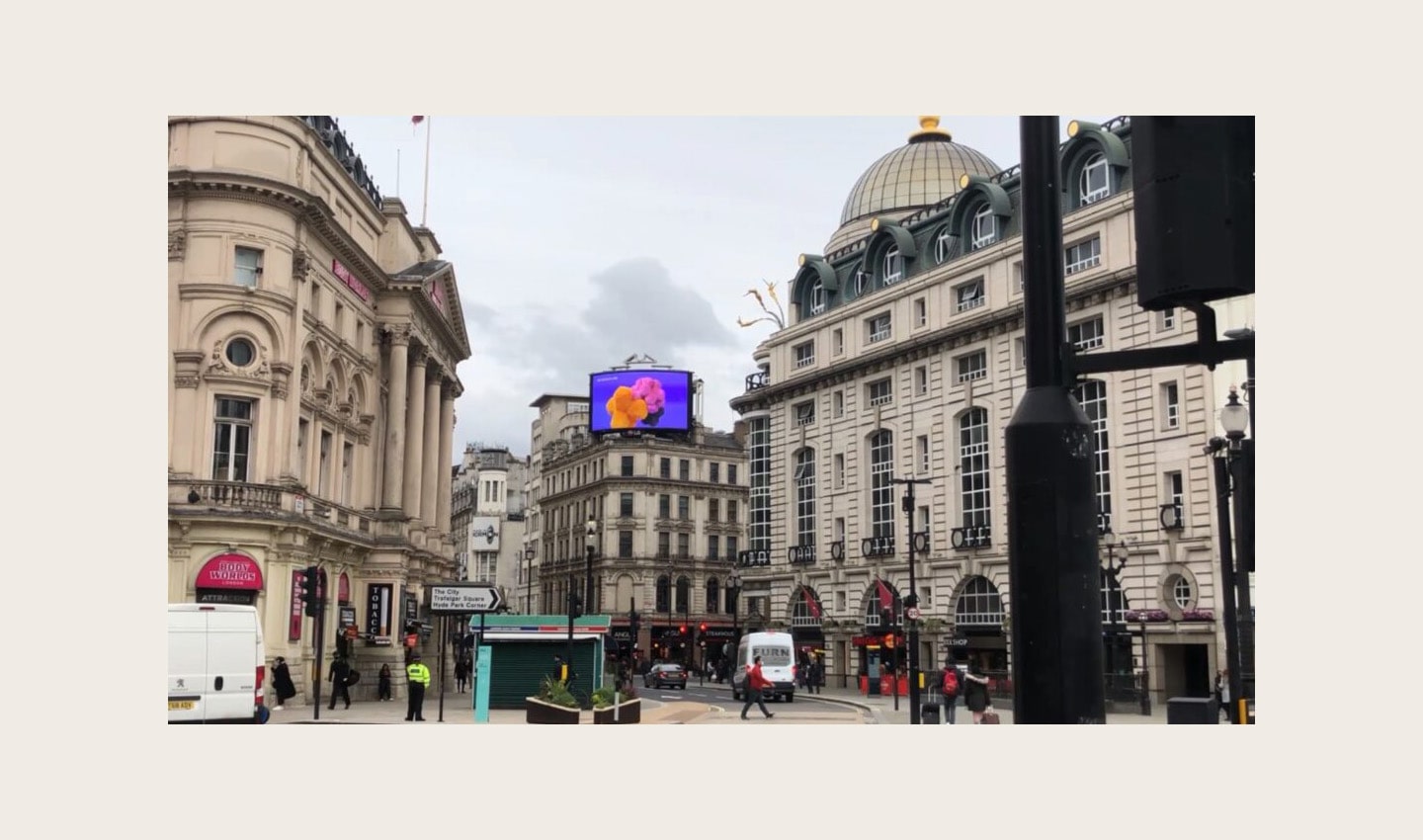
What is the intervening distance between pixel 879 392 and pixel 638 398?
18.8 m

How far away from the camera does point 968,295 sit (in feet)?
205

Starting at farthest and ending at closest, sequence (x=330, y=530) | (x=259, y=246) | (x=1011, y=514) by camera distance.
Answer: (x=330, y=530)
(x=259, y=246)
(x=1011, y=514)

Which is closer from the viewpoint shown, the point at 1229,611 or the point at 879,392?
the point at 1229,611

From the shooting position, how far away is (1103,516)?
53.5m

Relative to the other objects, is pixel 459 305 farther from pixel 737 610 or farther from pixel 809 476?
pixel 737 610

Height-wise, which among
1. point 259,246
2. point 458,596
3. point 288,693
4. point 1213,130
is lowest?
point 288,693

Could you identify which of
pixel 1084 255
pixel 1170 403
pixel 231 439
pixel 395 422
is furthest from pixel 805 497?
pixel 231 439

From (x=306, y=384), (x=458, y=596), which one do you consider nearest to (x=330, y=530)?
(x=306, y=384)

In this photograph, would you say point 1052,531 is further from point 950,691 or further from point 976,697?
point 950,691

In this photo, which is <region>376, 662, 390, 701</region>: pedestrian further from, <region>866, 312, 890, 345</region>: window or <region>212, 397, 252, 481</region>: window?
<region>866, 312, 890, 345</region>: window

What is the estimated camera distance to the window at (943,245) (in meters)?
64.9

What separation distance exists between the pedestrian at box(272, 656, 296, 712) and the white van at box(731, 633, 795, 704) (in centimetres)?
2126

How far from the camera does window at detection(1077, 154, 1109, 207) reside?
177 ft

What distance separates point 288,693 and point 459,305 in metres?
32.1
